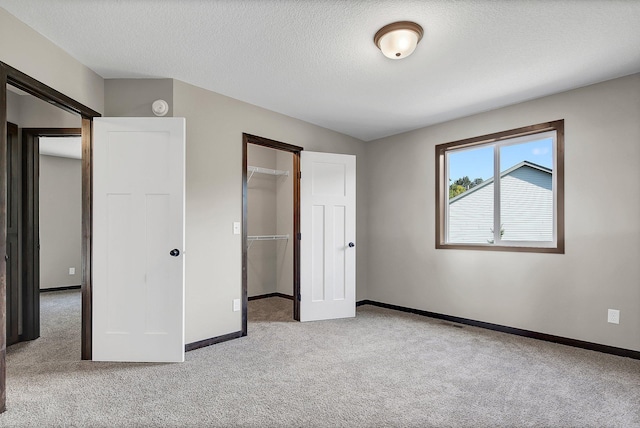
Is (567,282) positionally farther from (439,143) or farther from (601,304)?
(439,143)

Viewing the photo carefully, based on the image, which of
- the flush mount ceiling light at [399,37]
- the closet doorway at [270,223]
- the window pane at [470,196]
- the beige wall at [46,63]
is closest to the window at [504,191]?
the window pane at [470,196]

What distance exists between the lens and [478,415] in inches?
79.5

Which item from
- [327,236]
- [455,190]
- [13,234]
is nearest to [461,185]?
[455,190]

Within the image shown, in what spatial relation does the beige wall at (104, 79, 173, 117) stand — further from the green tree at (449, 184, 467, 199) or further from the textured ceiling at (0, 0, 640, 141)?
the green tree at (449, 184, 467, 199)

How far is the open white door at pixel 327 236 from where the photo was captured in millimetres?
4121

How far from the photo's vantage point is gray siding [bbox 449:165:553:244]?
3537mm

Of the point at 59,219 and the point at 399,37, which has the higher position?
the point at 399,37

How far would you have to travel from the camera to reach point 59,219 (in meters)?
6.18

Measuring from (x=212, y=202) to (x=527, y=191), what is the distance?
3.28 meters

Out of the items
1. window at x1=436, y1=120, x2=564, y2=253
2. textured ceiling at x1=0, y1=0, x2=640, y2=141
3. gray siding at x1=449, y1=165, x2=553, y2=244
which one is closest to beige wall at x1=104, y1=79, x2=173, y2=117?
textured ceiling at x1=0, y1=0, x2=640, y2=141

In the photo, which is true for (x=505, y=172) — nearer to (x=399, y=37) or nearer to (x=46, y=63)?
(x=399, y=37)

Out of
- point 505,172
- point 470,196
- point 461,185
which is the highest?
point 505,172

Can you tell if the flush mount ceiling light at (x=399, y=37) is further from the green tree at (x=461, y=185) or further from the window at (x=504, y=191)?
the green tree at (x=461, y=185)

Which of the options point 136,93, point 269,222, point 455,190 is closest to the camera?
point 136,93
